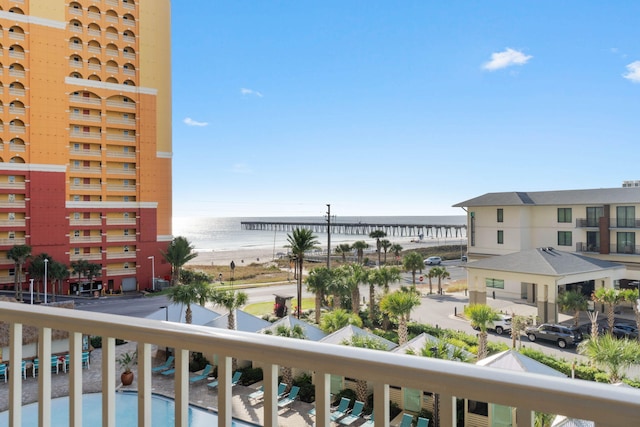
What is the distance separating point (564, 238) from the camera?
91.2 ft

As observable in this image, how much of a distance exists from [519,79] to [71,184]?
62039mm

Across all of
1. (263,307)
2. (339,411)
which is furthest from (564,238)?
(339,411)

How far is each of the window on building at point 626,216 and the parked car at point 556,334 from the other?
10573 millimetres

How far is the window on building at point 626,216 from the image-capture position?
2469cm

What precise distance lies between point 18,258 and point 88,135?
1094 centimetres

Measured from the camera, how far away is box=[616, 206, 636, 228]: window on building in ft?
81.0

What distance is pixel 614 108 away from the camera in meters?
72.8

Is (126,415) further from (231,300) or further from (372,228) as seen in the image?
(372,228)

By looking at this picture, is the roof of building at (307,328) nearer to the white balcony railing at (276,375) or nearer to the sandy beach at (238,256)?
the white balcony railing at (276,375)

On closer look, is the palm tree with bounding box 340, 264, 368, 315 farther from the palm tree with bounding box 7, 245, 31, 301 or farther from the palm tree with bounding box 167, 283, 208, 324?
the palm tree with bounding box 7, 245, 31, 301


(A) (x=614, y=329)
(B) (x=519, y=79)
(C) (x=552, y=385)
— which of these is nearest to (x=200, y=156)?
(B) (x=519, y=79)

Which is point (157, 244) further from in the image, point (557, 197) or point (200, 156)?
point (200, 156)

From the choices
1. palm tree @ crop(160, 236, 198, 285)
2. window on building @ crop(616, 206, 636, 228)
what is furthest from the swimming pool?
palm tree @ crop(160, 236, 198, 285)

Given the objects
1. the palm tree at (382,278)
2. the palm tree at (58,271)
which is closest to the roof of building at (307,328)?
the palm tree at (382,278)
